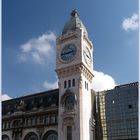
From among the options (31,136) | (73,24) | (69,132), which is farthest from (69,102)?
(73,24)

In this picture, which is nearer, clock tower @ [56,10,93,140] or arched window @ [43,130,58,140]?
clock tower @ [56,10,93,140]

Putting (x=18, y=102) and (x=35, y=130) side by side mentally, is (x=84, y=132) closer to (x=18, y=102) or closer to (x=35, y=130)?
(x=35, y=130)

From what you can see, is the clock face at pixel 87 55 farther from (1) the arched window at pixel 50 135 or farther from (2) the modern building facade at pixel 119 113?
(1) the arched window at pixel 50 135

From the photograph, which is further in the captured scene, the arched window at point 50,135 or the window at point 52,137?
the arched window at point 50,135

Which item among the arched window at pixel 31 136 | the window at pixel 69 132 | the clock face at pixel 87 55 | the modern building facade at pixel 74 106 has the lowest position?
the arched window at pixel 31 136

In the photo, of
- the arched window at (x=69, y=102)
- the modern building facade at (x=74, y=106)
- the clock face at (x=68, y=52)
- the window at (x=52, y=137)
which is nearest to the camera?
the modern building facade at (x=74, y=106)

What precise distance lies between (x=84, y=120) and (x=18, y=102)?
1531cm

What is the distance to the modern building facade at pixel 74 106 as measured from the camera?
3794cm

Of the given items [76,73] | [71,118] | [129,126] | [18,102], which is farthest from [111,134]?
[18,102]

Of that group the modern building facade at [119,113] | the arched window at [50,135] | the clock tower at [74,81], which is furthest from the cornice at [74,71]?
the arched window at [50,135]

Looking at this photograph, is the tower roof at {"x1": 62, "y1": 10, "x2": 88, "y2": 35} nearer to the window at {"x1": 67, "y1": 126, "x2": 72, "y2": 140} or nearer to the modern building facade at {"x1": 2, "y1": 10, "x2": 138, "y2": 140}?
the modern building facade at {"x1": 2, "y1": 10, "x2": 138, "y2": 140}

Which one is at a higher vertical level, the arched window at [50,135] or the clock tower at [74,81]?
the clock tower at [74,81]

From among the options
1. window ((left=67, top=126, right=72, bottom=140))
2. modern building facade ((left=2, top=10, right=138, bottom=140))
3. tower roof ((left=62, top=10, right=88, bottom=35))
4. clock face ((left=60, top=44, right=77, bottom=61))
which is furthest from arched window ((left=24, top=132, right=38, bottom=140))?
tower roof ((left=62, top=10, right=88, bottom=35))

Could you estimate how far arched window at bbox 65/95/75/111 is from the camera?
1515 inches
